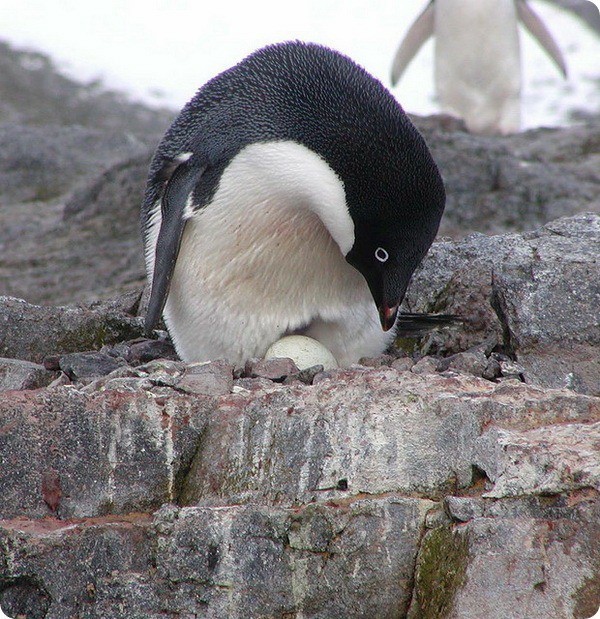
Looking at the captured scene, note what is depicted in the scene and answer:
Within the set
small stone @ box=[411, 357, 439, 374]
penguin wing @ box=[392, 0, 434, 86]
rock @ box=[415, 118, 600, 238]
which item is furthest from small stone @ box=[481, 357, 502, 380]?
penguin wing @ box=[392, 0, 434, 86]

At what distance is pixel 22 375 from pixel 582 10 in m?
13.2

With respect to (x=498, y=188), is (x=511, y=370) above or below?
above

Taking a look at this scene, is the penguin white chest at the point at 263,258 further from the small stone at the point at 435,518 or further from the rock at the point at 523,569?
the rock at the point at 523,569

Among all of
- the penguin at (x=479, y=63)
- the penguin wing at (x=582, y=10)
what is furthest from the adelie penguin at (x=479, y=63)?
the penguin wing at (x=582, y=10)

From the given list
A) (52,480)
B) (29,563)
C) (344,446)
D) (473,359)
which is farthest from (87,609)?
(473,359)

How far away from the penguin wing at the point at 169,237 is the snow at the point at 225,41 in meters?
9.45

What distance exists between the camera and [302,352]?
334 cm

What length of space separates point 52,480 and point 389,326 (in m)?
1.17

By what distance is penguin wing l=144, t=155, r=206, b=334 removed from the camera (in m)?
3.46

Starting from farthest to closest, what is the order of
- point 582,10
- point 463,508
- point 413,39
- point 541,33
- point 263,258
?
point 582,10
point 413,39
point 541,33
point 263,258
point 463,508

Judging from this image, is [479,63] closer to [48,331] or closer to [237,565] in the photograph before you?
[48,331]

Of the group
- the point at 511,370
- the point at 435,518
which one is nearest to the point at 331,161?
the point at 511,370

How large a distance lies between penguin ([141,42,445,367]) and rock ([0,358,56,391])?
42 cm

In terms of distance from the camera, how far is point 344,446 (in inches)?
99.0
